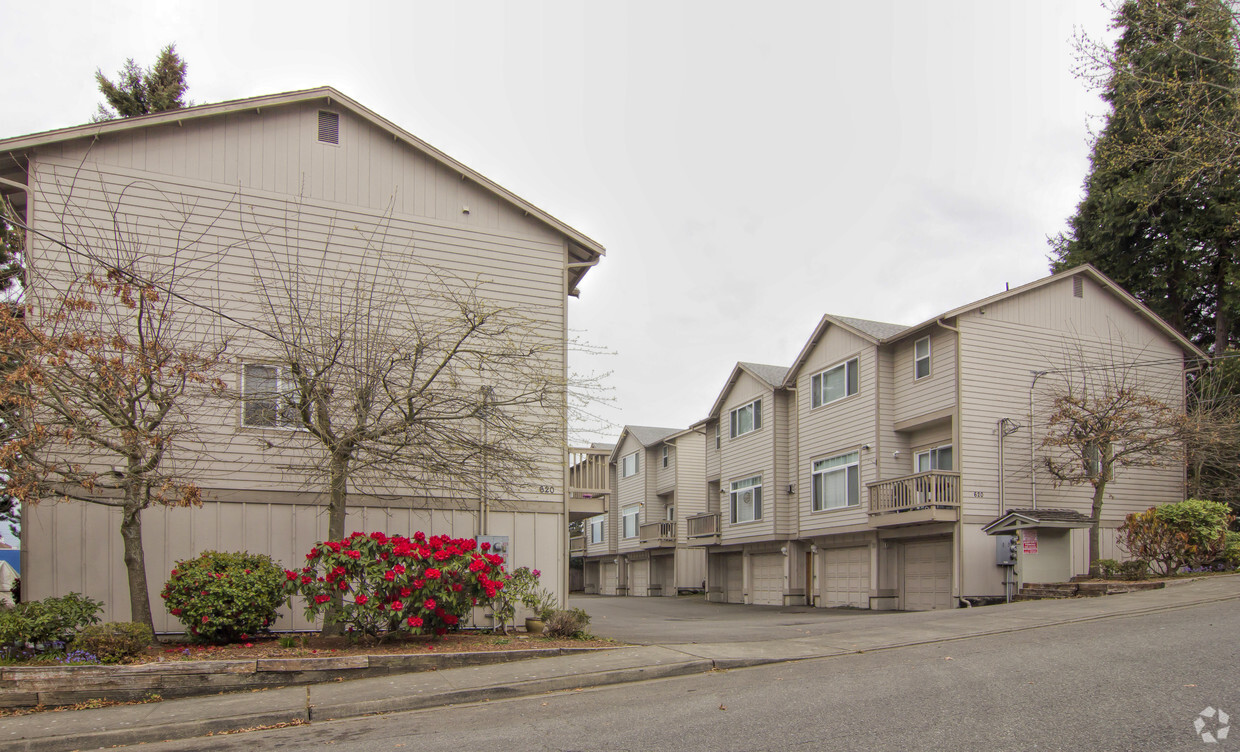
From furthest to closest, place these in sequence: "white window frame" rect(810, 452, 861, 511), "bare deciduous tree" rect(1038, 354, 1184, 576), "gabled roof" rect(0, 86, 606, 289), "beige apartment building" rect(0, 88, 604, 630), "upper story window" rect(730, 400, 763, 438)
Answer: "upper story window" rect(730, 400, 763, 438)
"white window frame" rect(810, 452, 861, 511)
"bare deciduous tree" rect(1038, 354, 1184, 576)
"gabled roof" rect(0, 86, 606, 289)
"beige apartment building" rect(0, 88, 604, 630)

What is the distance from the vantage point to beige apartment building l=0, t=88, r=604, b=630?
14.1 metres

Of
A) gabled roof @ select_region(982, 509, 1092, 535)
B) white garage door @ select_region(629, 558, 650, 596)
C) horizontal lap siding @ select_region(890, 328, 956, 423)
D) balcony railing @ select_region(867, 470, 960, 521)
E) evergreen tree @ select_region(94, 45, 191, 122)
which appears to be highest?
evergreen tree @ select_region(94, 45, 191, 122)

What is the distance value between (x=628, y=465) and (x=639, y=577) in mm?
5747

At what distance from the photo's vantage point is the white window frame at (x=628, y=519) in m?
46.5

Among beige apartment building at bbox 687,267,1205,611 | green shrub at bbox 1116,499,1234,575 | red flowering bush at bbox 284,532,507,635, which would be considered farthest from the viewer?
beige apartment building at bbox 687,267,1205,611

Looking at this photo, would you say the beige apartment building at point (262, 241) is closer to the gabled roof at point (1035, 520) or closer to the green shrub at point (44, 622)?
the green shrub at point (44, 622)

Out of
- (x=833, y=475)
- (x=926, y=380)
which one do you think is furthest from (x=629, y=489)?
(x=926, y=380)

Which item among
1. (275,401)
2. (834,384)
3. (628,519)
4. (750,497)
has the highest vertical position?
(834,384)

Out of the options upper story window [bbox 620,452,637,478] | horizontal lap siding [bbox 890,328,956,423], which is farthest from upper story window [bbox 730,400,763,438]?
upper story window [bbox 620,452,637,478]

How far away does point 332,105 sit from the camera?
16.4 m

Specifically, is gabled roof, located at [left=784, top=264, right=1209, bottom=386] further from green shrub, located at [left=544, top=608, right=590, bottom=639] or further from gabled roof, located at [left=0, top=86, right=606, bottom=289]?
green shrub, located at [left=544, top=608, right=590, bottom=639]

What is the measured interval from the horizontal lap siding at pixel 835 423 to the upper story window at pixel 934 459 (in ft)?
4.02

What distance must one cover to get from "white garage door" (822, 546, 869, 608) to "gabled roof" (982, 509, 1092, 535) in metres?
5.23

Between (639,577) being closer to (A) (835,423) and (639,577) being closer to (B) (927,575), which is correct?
(A) (835,423)
